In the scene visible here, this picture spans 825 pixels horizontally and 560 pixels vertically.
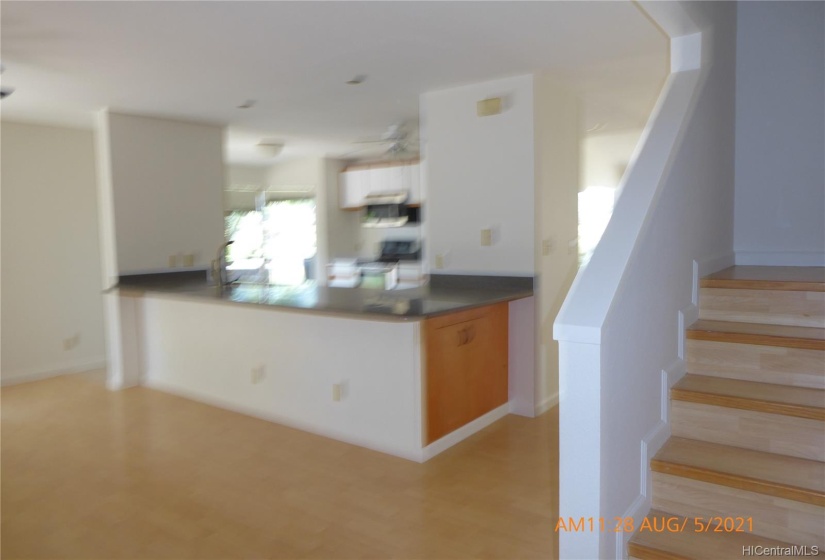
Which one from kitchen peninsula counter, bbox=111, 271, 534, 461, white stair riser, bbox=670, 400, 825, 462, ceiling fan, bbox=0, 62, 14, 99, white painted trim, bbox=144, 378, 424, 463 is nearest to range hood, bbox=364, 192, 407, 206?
kitchen peninsula counter, bbox=111, 271, 534, 461

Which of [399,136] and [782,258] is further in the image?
[399,136]

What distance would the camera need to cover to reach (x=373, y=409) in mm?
3391

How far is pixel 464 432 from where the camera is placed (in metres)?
3.53

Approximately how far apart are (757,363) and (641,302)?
0.74 m

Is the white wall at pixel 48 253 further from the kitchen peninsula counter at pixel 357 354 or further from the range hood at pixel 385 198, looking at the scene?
the range hood at pixel 385 198

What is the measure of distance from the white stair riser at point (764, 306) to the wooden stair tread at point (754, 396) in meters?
0.36

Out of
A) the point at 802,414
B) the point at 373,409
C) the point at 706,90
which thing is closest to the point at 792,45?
the point at 706,90

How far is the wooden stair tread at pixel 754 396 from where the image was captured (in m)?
1.95

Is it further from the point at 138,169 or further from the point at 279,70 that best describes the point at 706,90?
the point at 138,169

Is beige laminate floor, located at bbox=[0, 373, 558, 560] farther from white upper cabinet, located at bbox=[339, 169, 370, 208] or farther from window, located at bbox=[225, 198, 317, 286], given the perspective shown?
white upper cabinet, located at bbox=[339, 169, 370, 208]

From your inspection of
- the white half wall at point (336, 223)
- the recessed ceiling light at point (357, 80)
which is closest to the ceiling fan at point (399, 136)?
the recessed ceiling light at point (357, 80)

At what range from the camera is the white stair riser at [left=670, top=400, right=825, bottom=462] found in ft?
6.38

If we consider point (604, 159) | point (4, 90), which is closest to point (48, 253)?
point (4, 90)

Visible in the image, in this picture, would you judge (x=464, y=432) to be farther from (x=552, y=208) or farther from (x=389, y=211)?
(x=389, y=211)
